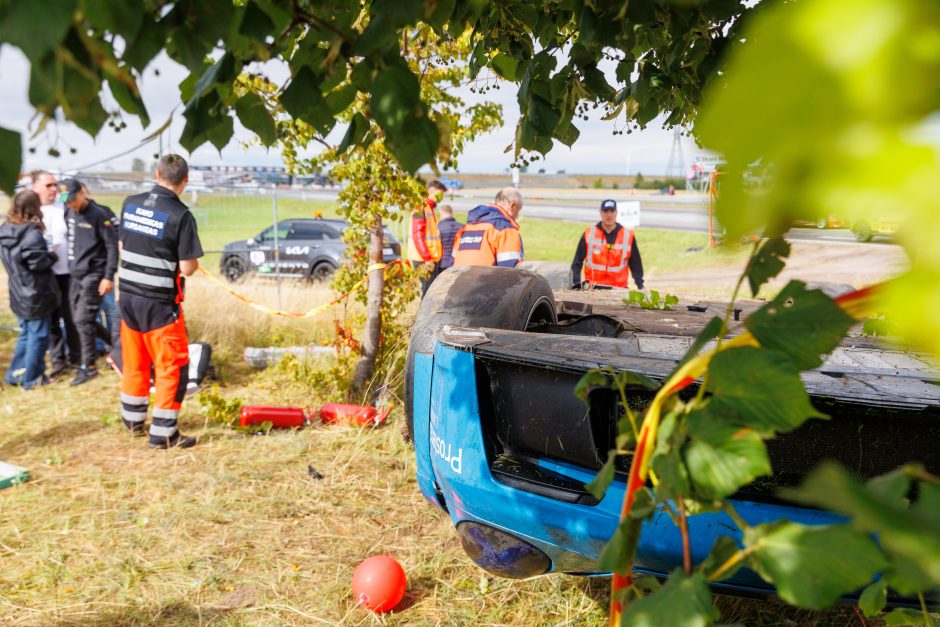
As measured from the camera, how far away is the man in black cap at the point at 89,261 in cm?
621

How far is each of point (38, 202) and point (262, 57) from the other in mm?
6303

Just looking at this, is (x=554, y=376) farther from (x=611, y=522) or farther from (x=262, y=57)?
(x=262, y=57)

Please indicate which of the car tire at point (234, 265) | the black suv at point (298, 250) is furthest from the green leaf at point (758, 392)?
the car tire at point (234, 265)

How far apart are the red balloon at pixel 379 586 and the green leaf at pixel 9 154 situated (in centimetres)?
225

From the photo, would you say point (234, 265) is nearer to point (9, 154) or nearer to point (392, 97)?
point (392, 97)

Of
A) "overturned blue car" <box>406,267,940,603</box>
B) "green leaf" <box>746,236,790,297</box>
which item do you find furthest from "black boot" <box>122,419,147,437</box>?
"green leaf" <box>746,236,790,297</box>

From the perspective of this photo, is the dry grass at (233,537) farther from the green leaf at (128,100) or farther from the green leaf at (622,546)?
the green leaf at (128,100)

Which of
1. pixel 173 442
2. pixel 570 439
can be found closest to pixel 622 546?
pixel 570 439

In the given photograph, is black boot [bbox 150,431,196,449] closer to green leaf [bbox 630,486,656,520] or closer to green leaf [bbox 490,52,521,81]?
green leaf [bbox 490,52,521,81]

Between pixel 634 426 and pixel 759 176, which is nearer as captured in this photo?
pixel 759 176

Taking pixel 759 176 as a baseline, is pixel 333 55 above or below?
above

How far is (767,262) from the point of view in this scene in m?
0.89

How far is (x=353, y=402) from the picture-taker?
5.32 meters

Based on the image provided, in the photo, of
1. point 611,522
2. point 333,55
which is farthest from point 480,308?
point 333,55
